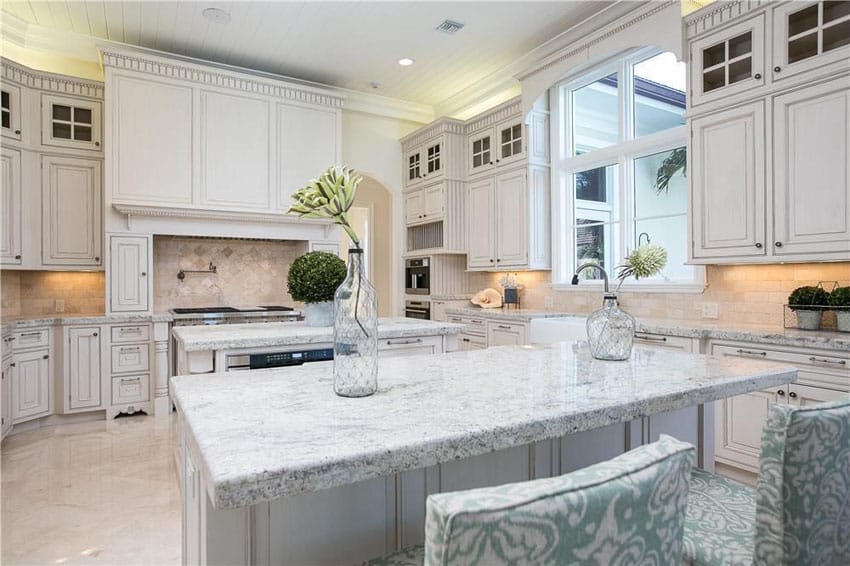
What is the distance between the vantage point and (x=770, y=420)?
932 millimetres

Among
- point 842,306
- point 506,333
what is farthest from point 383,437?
point 506,333

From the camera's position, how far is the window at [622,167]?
3783mm

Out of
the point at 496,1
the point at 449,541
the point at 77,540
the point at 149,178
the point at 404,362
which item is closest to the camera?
the point at 449,541

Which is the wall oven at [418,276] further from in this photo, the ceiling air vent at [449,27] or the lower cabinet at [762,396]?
the lower cabinet at [762,396]

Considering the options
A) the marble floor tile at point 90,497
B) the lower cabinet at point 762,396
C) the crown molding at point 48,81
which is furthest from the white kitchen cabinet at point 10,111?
the lower cabinet at point 762,396

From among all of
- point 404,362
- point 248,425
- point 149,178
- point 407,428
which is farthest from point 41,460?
point 407,428

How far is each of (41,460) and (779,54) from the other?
5.13 m

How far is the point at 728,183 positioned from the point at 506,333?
6.78 ft

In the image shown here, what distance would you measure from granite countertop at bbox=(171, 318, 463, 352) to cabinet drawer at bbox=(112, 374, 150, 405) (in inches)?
76.9

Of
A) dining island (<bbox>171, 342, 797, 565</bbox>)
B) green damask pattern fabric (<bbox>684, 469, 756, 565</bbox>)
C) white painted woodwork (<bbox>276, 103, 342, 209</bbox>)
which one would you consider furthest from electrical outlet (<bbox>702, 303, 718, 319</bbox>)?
white painted woodwork (<bbox>276, 103, 342, 209</bbox>)

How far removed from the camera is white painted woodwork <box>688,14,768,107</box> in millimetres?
2906

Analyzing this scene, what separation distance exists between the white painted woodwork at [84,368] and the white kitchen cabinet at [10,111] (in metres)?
1.63

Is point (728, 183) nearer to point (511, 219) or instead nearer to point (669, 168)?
point (669, 168)

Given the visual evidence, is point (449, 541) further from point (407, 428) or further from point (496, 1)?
point (496, 1)
